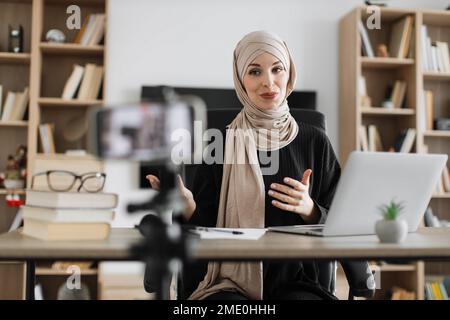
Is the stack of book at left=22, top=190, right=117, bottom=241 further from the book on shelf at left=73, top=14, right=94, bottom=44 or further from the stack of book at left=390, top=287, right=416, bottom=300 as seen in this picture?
the stack of book at left=390, top=287, right=416, bottom=300

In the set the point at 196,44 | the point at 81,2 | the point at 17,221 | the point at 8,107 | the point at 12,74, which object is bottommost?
the point at 17,221

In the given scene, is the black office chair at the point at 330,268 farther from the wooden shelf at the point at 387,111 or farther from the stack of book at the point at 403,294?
the stack of book at the point at 403,294

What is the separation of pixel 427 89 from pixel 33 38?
283 centimetres

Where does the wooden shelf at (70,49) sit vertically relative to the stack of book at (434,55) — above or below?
below

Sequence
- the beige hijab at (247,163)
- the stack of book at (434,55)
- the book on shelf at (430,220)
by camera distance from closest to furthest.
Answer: the beige hijab at (247,163) < the book on shelf at (430,220) < the stack of book at (434,55)

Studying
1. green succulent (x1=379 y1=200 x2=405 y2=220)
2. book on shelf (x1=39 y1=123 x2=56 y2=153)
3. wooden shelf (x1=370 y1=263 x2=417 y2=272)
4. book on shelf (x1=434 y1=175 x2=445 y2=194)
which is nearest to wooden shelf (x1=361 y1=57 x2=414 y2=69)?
book on shelf (x1=434 y1=175 x2=445 y2=194)

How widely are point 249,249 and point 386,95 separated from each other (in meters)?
3.34

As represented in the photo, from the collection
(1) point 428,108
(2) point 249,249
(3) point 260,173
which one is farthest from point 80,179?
(1) point 428,108

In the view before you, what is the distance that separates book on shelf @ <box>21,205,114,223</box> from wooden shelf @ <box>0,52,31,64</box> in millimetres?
2684

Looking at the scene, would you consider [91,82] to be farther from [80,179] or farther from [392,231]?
[392,231]

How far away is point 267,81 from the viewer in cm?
187

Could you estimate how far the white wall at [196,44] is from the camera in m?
3.93

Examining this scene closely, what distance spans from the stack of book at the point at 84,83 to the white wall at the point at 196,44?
0.17 meters

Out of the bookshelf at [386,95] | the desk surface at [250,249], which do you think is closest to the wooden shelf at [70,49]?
the bookshelf at [386,95]
